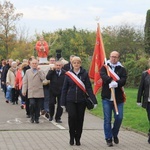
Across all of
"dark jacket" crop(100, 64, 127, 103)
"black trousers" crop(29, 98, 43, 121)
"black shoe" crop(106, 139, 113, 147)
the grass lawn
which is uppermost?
"dark jacket" crop(100, 64, 127, 103)

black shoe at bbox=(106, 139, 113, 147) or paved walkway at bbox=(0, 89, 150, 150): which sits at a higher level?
black shoe at bbox=(106, 139, 113, 147)

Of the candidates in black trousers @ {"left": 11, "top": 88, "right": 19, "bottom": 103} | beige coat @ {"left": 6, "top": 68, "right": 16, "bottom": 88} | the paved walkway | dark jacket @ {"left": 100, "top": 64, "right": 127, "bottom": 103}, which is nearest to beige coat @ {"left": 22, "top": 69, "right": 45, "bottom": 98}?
the paved walkway

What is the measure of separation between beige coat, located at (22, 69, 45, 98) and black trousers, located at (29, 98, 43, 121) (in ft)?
0.61

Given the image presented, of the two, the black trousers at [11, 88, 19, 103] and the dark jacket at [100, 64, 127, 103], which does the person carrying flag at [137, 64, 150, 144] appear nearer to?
the dark jacket at [100, 64, 127, 103]

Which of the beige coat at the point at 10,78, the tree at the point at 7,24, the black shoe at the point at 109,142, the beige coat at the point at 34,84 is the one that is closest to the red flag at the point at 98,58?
the beige coat at the point at 34,84

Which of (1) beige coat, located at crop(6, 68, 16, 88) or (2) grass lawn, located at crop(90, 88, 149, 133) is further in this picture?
(1) beige coat, located at crop(6, 68, 16, 88)

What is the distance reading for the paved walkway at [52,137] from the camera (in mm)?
8812

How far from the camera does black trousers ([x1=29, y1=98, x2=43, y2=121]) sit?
41.0 ft

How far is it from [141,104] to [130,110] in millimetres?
6539

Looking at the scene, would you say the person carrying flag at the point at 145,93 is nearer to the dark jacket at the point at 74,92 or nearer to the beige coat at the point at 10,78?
the dark jacket at the point at 74,92

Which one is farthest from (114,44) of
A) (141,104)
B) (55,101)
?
(141,104)

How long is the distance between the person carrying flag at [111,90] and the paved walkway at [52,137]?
1.17 feet

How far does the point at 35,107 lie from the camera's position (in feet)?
41.1

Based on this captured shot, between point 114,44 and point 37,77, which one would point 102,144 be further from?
point 114,44
